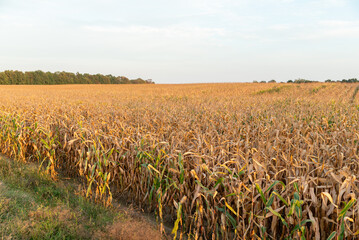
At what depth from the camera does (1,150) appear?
22.1 feet

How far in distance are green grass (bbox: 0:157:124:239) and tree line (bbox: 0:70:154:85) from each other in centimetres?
7220

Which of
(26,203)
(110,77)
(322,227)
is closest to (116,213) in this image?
(26,203)

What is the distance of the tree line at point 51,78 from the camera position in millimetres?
71438

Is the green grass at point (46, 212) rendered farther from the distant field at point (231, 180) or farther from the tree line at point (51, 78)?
the tree line at point (51, 78)

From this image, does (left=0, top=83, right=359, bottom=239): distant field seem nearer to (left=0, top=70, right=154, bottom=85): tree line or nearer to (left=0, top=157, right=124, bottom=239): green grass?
(left=0, top=157, right=124, bottom=239): green grass

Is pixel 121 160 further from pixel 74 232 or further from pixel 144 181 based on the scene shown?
pixel 74 232

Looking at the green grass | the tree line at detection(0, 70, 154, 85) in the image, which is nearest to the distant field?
the green grass

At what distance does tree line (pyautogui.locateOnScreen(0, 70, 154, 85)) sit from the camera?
71.4m

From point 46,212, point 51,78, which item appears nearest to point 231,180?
point 46,212

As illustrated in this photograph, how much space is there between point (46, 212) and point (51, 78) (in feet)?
281

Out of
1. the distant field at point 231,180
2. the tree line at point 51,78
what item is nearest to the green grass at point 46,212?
the distant field at point 231,180

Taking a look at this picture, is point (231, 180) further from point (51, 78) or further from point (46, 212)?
point (51, 78)

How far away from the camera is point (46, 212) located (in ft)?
11.0

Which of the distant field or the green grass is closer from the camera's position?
the distant field
